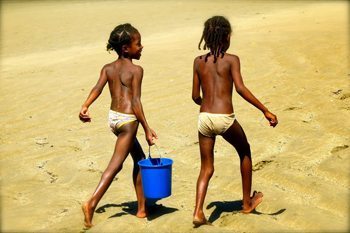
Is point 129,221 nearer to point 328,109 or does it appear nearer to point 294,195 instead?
point 294,195

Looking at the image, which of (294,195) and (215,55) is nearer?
(215,55)

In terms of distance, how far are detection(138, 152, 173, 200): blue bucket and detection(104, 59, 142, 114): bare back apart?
1.62ft

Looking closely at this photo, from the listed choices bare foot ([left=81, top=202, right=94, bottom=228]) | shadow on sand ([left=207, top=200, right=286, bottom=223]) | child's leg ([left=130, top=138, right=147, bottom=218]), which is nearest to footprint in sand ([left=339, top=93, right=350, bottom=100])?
shadow on sand ([left=207, top=200, right=286, bottom=223])

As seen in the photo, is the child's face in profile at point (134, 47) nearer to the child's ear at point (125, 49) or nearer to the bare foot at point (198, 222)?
the child's ear at point (125, 49)

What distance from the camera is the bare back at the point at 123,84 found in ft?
16.9

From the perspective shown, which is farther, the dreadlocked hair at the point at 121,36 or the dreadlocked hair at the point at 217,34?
the dreadlocked hair at the point at 121,36

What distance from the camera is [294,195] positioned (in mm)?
5691

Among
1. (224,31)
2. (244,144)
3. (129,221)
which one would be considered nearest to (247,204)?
(244,144)

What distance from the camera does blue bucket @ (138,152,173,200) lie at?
5.09 m

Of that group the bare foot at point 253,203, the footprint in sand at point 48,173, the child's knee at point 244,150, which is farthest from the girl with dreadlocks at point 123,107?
the footprint in sand at point 48,173

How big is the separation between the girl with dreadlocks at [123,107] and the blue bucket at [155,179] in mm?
204

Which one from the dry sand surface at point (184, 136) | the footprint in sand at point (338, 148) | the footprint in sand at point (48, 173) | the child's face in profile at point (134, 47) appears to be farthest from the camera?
the footprint in sand at point (338, 148)

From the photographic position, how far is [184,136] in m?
8.02

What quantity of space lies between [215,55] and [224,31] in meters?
0.21
